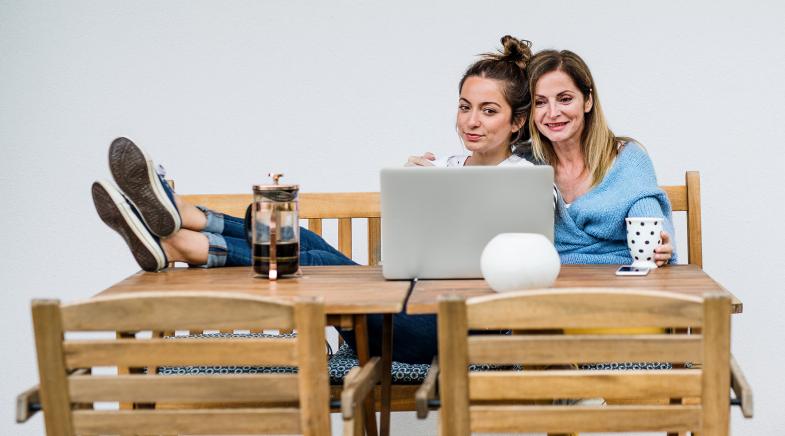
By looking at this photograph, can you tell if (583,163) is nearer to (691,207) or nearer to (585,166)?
(585,166)

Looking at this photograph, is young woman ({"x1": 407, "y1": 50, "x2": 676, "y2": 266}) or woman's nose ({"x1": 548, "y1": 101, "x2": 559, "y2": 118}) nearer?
young woman ({"x1": 407, "y1": 50, "x2": 676, "y2": 266})

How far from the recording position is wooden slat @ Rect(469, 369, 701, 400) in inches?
54.3

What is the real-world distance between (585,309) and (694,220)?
122cm

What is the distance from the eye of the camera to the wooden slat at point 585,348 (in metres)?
1.36

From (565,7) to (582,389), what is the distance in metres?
2.01

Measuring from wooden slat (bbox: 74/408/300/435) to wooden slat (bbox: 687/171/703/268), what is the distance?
1346mm

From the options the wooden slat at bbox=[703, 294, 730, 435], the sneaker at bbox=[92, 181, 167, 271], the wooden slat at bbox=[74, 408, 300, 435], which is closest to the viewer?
the wooden slat at bbox=[703, 294, 730, 435]

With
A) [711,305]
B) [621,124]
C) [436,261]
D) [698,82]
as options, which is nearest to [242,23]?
[621,124]

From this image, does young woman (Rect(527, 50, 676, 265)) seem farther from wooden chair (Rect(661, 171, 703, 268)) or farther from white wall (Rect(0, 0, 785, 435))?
white wall (Rect(0, 0, 785, 435))

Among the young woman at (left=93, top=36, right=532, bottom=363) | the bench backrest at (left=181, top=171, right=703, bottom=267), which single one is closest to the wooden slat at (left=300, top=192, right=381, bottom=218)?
the bench backrest at (left=181, top=171, right=703, bottom=267)

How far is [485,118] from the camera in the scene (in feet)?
8.49

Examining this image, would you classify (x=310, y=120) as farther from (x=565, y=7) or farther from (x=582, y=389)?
(x=582, y=389)

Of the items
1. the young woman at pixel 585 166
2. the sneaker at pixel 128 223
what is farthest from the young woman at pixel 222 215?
the young woman at pixel 585 166

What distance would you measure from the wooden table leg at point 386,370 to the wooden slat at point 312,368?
0.45 meters
